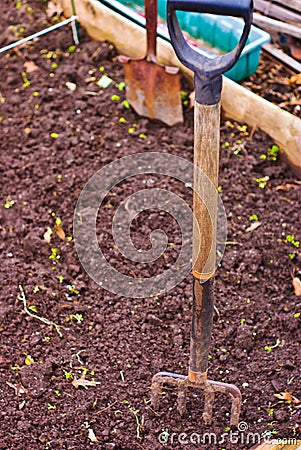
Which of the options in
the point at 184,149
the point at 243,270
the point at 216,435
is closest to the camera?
the point at 216,435

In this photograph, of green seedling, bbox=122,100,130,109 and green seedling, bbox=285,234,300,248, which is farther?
green seedling, bbox=122,100,130,109

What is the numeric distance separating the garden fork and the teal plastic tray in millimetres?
2102

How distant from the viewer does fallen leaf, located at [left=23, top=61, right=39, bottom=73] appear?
167 inches

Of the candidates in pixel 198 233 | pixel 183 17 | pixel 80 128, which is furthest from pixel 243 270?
pixel 183 17

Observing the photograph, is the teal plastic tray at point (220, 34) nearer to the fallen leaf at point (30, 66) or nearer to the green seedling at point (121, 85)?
the green seedling at point (121, 85)

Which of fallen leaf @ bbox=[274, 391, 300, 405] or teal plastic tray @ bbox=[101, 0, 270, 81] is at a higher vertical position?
teal plastic tray @ bbox=[101, 0, 270, 81]

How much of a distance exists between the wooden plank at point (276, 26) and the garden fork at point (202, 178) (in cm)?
244

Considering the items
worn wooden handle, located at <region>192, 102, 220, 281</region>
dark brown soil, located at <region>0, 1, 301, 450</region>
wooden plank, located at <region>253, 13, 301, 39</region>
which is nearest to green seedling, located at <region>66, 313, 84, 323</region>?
dark brown soil, located at <region>0, 1, 301, 450</region>

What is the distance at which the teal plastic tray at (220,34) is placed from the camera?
388cm

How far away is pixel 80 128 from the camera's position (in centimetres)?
380

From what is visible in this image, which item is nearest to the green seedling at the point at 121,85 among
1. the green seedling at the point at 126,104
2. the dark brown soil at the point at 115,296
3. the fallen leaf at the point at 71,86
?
the dark brown soil at the point at 115,296

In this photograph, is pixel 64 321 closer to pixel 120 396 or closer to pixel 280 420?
pixel 120 396

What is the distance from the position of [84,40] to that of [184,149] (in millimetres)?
1339

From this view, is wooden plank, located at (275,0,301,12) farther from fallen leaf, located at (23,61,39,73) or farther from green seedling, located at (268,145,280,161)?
fallen leaf, located at (23,61,39,73)
